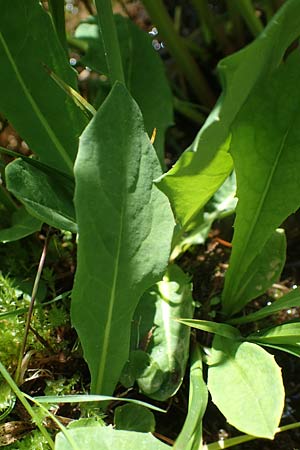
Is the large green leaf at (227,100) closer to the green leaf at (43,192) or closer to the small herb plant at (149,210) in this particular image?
the small herb plant at (149,210)

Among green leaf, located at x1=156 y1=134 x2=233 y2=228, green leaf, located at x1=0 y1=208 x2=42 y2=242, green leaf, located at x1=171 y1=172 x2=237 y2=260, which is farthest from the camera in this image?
green leaf, located at x1=171 y1=172 x2=237 y2=260

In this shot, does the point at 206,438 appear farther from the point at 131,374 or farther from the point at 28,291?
the point at 28,291

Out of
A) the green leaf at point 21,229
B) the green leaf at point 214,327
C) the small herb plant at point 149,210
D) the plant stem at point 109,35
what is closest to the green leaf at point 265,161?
the small herb plant at point 149,210

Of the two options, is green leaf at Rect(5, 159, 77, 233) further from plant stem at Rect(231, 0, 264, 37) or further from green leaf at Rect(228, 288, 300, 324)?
plant stem at Rect(231, 0, 264, 37)

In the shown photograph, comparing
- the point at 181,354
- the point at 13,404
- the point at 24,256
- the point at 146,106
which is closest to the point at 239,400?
the point at 181,354

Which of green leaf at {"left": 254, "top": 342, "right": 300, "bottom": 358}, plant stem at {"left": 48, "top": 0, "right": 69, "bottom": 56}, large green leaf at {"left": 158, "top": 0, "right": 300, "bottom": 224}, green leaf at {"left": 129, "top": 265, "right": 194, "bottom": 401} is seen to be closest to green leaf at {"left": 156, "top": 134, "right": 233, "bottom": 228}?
large green leaf at {"left": 158, "top": 0, "right": 300, "bottom": 224}
